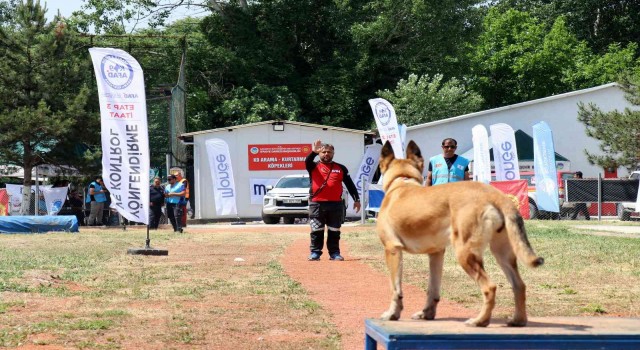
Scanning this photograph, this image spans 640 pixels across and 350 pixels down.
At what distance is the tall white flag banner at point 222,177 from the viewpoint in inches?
1526

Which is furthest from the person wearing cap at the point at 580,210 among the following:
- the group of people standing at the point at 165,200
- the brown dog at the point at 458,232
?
the brown dog at the point at 458,232

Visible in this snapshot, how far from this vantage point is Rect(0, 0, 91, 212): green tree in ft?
131

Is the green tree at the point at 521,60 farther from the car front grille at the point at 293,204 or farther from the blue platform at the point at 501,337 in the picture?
the blue platform at the point at 501,337

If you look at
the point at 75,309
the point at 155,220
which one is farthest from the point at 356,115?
the point at 75,309

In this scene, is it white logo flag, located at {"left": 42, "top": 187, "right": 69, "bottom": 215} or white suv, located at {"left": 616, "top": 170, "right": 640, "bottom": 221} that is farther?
white logo flag, located at {"left": 42, "top": 187, "right": 69, "bottom": 215}

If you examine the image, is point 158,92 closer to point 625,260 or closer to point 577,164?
point 577,164

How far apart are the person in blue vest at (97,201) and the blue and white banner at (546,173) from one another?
51.2 ft

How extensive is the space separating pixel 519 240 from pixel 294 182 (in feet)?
99.4

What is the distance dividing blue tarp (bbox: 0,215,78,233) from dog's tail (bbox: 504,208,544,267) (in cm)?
2475

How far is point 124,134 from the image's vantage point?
62.6 ft

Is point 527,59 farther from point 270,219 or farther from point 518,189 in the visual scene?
point 270,219

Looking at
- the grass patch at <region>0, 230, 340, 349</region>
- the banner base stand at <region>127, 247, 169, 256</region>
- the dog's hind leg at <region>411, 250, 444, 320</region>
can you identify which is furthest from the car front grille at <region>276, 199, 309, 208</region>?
the dog's hind leg at <region>411, 250, 444, 320</region>

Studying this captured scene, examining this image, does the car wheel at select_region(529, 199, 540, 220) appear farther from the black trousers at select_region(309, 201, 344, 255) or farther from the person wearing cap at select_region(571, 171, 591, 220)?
the black trousers at select_region(309, 201, 344, 255)

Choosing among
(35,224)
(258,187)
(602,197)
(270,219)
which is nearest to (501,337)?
(35,224)
